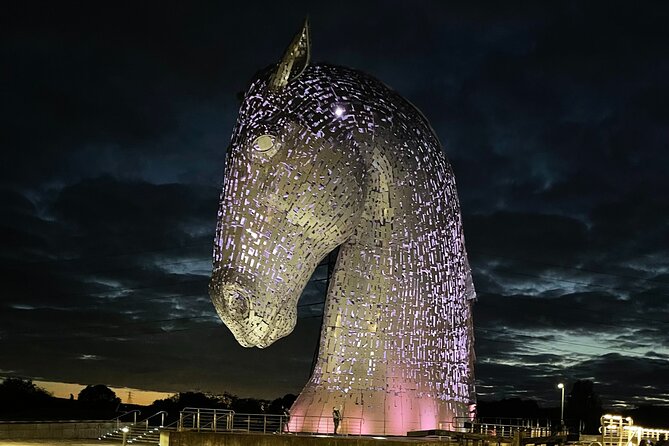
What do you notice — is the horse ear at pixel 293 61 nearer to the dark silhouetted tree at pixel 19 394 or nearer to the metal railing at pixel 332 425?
the metal railing at pixel 332 425

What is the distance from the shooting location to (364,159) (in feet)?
31.1

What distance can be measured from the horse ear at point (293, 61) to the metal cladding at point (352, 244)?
0.02 meters

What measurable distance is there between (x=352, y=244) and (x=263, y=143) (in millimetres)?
1797

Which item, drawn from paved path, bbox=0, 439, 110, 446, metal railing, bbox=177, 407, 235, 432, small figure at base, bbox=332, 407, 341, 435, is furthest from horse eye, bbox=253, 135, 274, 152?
paved path, bbox=0, 439, 110, 446

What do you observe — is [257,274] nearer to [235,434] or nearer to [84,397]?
[235,434]

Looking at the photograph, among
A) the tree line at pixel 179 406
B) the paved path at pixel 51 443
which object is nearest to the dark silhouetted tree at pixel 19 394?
the tree line at pixel 179 406

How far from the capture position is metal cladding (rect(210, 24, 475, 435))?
920 cm

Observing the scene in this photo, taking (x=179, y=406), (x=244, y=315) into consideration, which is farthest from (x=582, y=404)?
(x=244, y=315)

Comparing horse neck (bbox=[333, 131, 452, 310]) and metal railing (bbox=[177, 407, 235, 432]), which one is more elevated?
horse neck (bbox=[333, 131, 452, 310])

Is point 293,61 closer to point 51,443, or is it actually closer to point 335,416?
point 335,416

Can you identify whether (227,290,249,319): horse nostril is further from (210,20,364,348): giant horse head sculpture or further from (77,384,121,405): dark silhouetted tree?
(77,384,121,405): dark silhouetted tree

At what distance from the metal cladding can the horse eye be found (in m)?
0.02

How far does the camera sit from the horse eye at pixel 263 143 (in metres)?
9.13

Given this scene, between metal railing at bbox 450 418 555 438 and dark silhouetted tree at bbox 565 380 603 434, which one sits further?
dark silhouetted tree at bbox 565 380 603 434
